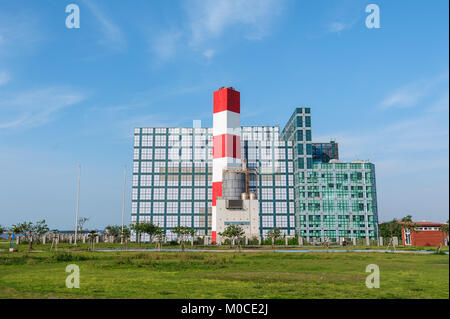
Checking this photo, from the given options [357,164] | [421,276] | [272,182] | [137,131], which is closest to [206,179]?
[272,182]

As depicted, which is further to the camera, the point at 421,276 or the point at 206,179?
the point at 206,179

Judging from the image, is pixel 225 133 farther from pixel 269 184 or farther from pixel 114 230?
pixel 114 230

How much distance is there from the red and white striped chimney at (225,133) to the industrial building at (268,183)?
1358 cm

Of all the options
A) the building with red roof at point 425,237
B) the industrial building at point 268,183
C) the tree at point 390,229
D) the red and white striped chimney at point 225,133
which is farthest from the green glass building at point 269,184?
the building with red roof at point 425,237

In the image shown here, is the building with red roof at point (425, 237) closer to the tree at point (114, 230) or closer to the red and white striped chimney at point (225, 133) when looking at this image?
the red and white striped chimney at point (225, 133)

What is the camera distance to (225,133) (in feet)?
382

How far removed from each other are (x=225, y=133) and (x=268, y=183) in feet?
121

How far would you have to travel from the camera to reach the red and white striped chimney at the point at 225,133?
118 meters

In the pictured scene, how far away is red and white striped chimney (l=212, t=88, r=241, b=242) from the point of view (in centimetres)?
11762

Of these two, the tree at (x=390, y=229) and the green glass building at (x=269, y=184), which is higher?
the green glass building at (x=269, y=184)
